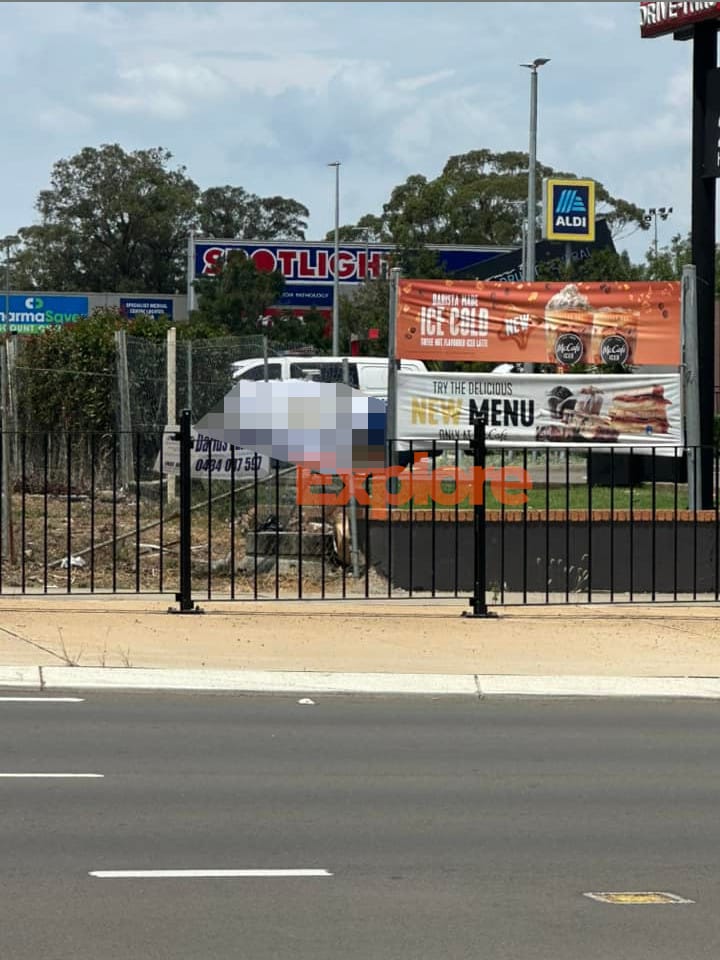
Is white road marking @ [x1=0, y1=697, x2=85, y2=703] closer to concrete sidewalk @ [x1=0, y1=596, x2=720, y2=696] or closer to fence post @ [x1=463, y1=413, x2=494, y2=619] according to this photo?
concrete sidewalk @ [x1=0, y1=596, x2=720, y2=696]

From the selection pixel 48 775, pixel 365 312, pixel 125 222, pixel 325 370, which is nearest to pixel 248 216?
pixel 125 222

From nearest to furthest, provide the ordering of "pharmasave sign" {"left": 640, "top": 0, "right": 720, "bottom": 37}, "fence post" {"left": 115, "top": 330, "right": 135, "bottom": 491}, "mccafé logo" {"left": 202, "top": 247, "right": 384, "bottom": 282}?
1. "pharmasave sign" {"left": 640, "top": 0, "right": 720, "bottom": 37}
2. "fence post" {"left": 115, "top": 330, "right": 135, "bottom": 491}
3. "mccafé logo" {"left": 202, "top": 247, "right": 384, "bottom": 282}

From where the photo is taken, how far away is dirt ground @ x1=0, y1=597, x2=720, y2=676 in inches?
480

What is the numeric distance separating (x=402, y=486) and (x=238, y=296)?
41.2 meters

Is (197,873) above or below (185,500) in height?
below

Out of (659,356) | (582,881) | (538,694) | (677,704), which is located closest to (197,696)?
(538,694)

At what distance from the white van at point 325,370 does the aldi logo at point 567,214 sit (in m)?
24.8

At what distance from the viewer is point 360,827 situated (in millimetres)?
7516

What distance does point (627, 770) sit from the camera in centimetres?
905

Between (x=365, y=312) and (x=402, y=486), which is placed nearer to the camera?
(x=402, y=486)

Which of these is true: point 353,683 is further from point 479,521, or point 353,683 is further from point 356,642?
point 479,521

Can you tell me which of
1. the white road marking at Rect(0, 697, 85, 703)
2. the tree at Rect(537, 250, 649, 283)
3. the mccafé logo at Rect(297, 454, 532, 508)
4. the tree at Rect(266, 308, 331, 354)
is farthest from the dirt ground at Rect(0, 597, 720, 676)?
the tree at Rect(266, 308, 331, 354)

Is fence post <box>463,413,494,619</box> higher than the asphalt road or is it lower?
higher

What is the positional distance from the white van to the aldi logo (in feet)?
81.5
